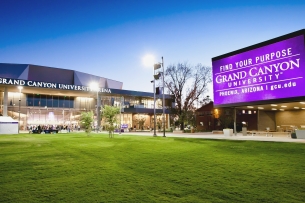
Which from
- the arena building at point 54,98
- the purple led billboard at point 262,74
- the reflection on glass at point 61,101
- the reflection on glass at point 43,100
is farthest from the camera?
the reflection on glass at point 61,101

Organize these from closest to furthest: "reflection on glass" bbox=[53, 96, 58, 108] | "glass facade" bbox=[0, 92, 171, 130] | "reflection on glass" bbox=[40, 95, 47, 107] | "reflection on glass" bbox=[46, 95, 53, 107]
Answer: "glass facade" bbox=[0, 92, 171, 130] → "reflection on glass" bbox=[40, 95, 47, 107] → "reflection on glass" bbox=[46, 95, 53, 107] → "reflection on glass" bbox=[53, 96, 58, 108]

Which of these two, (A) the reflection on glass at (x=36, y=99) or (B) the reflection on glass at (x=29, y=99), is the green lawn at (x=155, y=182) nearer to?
(B) the reflection on glass at (x=29, y=99)

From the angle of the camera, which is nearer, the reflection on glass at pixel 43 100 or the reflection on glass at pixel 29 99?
the reflection on glass at pixel 29 99

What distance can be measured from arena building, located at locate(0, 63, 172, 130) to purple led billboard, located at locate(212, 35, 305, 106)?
1059 inches

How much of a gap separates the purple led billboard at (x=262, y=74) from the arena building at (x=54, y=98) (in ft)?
88.3

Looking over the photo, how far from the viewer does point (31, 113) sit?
56688 mm

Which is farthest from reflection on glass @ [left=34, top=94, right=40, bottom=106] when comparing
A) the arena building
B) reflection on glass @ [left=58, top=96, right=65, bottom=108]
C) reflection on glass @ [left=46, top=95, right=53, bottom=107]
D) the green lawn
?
the green lawn

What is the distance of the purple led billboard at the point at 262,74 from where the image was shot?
21.4m

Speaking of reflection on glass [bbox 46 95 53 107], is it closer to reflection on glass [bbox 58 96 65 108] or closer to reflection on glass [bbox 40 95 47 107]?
reflection on glass [bbox 40 95 47 107]

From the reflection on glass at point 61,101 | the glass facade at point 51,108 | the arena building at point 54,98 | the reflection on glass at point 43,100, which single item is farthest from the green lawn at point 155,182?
the reflection on glass at point 61,101

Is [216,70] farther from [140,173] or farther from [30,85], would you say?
[30,85]

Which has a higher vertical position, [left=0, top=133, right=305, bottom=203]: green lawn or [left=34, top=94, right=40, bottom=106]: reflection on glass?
[left=34, top=94, right=40, bottom=106]: reflection on glass

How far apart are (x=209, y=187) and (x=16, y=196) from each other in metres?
4.55

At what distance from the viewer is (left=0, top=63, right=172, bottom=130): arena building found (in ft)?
175
